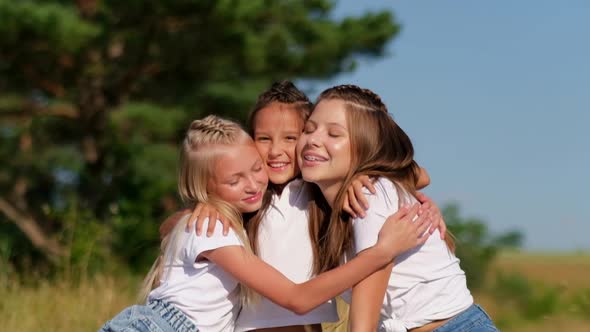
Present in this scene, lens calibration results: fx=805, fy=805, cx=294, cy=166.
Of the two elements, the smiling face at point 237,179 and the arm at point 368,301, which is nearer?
the arm at point 368,301

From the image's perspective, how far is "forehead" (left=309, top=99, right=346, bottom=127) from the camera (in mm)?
2885

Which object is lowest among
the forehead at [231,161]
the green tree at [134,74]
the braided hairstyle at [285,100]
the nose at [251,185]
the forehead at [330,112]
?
the nose at [251,185]

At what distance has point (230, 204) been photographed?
302 cm

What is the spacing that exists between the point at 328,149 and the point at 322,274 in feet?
1.46

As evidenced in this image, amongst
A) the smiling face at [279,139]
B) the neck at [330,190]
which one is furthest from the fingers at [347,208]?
the smiling face at [279,139]

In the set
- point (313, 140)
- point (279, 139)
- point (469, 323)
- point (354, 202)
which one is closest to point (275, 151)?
point (279, 139)

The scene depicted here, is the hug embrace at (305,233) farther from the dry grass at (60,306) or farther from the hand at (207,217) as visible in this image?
the dry grass at (60,306)

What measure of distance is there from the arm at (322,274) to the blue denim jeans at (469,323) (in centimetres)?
29

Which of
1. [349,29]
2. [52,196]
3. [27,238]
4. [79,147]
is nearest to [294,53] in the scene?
[349,29]

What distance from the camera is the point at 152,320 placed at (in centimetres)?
280

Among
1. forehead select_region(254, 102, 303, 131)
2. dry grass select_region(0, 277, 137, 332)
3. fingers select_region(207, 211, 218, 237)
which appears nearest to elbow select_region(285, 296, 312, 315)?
fingers select_region(207, 211, 218, 237)

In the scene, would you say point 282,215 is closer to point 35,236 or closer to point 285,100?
point 285,100

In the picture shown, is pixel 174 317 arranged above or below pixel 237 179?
below

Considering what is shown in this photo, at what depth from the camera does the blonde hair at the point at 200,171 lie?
2.98 metres
